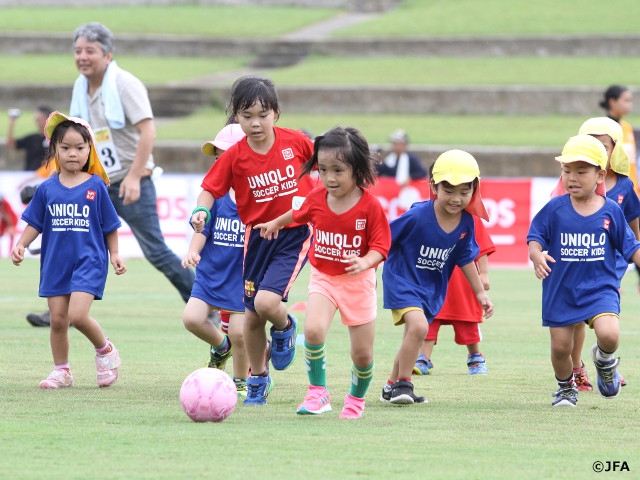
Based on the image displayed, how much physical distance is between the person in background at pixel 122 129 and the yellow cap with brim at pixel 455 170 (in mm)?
3163

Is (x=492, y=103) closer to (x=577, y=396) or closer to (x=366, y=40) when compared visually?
(x=366, y=40)

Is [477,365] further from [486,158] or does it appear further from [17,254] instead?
[486,158]

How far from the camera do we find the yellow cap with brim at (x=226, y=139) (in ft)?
24.6

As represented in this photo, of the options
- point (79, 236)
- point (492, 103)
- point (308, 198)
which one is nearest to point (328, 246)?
point (308, 198)

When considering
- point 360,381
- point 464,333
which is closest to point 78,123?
point 360,381

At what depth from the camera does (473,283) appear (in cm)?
719

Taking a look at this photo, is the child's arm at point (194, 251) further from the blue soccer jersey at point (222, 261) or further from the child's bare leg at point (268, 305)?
the child's bare leg at point (268, 305)

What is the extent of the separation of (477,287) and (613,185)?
150 centimetres

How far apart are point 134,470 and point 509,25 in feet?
107

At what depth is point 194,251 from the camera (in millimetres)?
6918

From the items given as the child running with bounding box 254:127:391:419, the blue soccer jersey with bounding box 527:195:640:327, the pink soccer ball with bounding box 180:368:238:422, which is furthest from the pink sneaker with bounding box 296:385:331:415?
the blue soccer jersey with bounding box 527:195:640:327

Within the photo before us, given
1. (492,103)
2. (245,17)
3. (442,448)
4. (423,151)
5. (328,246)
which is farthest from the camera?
(245,17)

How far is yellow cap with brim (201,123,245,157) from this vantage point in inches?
295

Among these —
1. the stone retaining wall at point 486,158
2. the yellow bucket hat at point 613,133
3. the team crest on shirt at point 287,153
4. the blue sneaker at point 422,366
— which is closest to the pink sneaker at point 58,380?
the team crest on shirt at point 287,153
